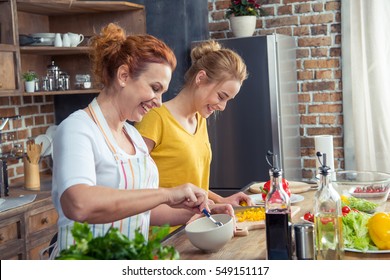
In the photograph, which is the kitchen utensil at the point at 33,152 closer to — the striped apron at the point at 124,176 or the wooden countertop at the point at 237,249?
the striped apron at the point at 124,176

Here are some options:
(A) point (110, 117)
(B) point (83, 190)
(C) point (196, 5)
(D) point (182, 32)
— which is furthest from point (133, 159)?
(C) point (196, 5)

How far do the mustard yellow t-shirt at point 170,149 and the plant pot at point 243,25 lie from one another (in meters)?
1.80

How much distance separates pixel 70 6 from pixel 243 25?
3.70 ft

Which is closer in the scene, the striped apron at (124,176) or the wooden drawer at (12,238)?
the striped apron at (124,176)

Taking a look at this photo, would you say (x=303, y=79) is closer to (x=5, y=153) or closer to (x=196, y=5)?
(x=196, y=5)

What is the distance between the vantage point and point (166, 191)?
1.60m

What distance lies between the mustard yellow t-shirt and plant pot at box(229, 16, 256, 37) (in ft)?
5.91

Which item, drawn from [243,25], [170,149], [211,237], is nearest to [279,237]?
[211,237]

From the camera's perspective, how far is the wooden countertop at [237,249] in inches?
60.4

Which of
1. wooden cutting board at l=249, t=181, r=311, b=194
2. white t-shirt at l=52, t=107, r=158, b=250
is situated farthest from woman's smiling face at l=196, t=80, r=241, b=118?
white t-shirt at l=52, t=107, r=158, b=250

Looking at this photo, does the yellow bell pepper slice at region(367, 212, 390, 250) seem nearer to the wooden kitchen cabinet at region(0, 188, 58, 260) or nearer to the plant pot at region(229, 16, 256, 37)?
the wooden kitchen cabinet at region(0, 188, 58, 260)

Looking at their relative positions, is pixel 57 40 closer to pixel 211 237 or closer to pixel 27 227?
pixel 27 227

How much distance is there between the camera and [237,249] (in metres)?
1.62

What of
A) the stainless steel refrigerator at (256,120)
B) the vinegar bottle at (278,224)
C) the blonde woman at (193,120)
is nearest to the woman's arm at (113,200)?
the vinegar bottle at (278,224)
